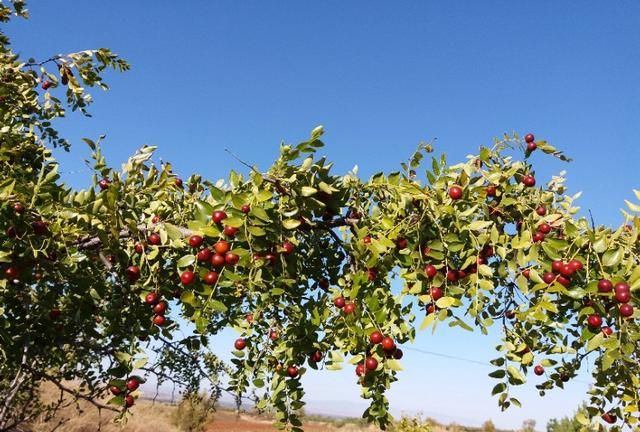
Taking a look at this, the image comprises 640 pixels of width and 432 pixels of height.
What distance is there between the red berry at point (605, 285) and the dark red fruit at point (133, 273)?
240 centimetres

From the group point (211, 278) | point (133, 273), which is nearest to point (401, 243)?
point (211, 278)

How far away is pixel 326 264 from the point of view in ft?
10.6

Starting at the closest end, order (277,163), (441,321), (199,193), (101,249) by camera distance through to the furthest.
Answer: (441,321), (277,163), (101,249), (199,193)

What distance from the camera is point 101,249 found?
2791mm

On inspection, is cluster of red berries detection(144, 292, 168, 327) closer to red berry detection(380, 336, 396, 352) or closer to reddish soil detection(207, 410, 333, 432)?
red berry detection(380, 336, 396, 352)

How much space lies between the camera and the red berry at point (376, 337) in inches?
96.7

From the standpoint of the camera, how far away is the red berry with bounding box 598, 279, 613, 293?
2.26 m

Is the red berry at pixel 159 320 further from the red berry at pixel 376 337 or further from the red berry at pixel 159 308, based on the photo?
the red berry at pixel 376 337

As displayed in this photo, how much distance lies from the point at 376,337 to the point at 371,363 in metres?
0.13

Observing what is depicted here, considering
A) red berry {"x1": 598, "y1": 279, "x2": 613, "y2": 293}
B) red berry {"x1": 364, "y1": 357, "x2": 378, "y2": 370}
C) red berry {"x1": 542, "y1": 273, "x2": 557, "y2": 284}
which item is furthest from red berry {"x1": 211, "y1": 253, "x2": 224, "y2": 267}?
red berry {"x1": 598, "y1": 279, "x2": 613, "y2": 293}

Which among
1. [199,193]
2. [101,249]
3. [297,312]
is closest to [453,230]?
[297,312]

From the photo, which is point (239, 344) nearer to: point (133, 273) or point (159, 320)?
point (159, 320)

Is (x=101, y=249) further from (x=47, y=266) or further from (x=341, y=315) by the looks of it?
(x=341, y=315)

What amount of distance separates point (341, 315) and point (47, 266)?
162cm
